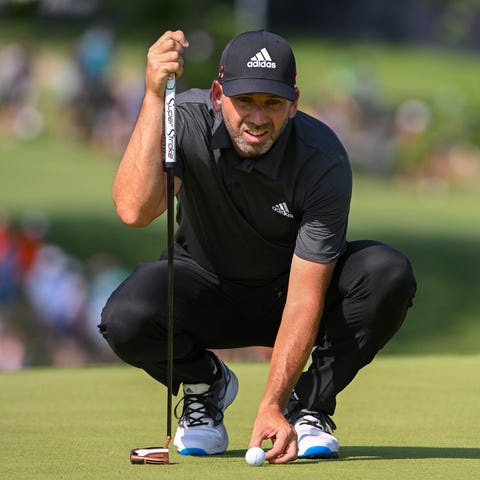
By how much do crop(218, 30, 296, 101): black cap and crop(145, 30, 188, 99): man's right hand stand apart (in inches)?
7.8

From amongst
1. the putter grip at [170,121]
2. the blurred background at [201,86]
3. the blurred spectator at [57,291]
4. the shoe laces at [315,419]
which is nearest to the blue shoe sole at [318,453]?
the shoe laces at [315,419]

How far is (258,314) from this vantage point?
19.3ft

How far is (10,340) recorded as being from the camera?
13.2 metres

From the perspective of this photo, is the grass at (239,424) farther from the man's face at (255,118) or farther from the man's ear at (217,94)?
the man's ear at (217,94)

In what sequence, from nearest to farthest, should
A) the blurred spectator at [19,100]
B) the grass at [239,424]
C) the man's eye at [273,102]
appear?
the grass at [239,424], the man's eye at [273,102], the blurred spectator at [19,100]

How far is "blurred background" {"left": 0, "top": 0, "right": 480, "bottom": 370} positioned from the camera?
14.8 meters

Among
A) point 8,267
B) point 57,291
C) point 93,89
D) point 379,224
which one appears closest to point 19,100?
point 93,89

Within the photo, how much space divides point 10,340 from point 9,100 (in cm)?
1723

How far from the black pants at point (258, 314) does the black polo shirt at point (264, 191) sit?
0.46ft

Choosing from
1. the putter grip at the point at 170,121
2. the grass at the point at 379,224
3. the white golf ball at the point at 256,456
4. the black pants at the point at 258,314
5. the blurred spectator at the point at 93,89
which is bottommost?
the grass at the point at 379,224

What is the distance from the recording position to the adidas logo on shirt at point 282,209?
5512 mm

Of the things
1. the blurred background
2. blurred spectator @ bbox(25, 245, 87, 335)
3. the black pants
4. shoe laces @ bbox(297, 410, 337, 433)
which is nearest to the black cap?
the black pants

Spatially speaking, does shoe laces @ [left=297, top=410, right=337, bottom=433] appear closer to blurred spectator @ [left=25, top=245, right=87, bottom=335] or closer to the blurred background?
the blurred background

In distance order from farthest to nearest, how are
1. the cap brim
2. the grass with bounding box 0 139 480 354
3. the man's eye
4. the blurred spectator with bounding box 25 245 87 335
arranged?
1. the grass with bounding box 0 139 480 354
2. the blurred spectator with bounding box 25 245 87 335
3. the man's eye
4. the cap brim
